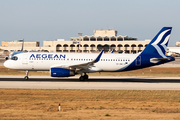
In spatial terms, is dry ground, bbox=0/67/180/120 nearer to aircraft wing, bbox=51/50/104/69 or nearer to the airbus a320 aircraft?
aircraft wing, bbox=51/50/104/69

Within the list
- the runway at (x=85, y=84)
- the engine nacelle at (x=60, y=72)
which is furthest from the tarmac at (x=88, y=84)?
the engine nacelle at (x=60, y=72)

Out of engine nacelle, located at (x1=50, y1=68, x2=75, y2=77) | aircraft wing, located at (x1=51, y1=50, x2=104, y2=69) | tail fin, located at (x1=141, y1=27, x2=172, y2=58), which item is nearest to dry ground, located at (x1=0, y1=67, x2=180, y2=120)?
engine nacelle, located at (x1=50, y1=68, x2=75, y2=77)

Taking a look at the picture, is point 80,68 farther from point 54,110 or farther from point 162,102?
point 54,110

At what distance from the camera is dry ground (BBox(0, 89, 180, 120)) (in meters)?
17.2

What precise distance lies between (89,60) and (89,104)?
1835cm

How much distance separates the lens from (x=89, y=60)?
39.0m

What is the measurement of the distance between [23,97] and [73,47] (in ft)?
490

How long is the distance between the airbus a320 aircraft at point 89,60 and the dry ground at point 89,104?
1092cm

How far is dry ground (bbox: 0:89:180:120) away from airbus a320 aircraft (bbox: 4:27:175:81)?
10.9 meters

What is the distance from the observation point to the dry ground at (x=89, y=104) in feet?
56.3

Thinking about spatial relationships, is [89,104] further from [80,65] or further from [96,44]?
[96,44]

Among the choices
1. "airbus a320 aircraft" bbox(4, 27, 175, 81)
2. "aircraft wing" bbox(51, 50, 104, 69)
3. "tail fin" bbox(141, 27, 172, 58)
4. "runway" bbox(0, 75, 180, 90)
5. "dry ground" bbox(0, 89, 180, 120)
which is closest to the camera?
"dry ground" bbox(0, 89, 180, 120)

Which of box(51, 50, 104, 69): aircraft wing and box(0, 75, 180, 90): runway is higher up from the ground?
box(51, 50, 104, 69): aircraft wing

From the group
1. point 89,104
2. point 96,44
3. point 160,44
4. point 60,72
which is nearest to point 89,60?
point 60,72
